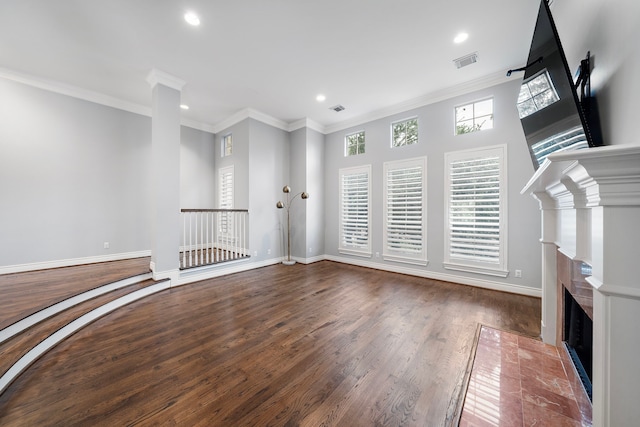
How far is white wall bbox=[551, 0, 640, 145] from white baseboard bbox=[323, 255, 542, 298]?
10.1ft

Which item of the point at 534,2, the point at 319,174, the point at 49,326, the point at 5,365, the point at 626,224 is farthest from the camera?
the point at 319,174

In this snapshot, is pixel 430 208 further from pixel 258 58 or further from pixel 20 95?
pixel 20 95

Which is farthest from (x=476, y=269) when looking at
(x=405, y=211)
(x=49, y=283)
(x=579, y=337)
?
(x=49, y=283)

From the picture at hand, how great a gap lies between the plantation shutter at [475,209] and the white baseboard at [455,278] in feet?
1.21

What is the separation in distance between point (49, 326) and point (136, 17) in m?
3.37

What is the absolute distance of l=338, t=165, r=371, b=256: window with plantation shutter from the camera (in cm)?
525

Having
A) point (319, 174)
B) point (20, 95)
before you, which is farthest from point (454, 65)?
point (20, 95)

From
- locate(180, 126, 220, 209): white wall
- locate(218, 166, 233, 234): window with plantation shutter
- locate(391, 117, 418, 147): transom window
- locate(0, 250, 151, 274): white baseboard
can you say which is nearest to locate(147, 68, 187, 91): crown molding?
locate(180, 126, 220, 209): white wall

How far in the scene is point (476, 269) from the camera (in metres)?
3.86

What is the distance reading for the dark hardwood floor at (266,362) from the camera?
1.44 m

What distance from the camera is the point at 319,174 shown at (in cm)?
592

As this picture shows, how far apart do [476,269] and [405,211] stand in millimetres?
1548

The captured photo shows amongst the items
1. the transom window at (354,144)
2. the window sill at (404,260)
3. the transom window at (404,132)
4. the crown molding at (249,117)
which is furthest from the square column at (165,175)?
the transom window at (404,132)

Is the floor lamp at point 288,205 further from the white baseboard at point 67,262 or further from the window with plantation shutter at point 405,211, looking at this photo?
the white baseboard at point 67,262
